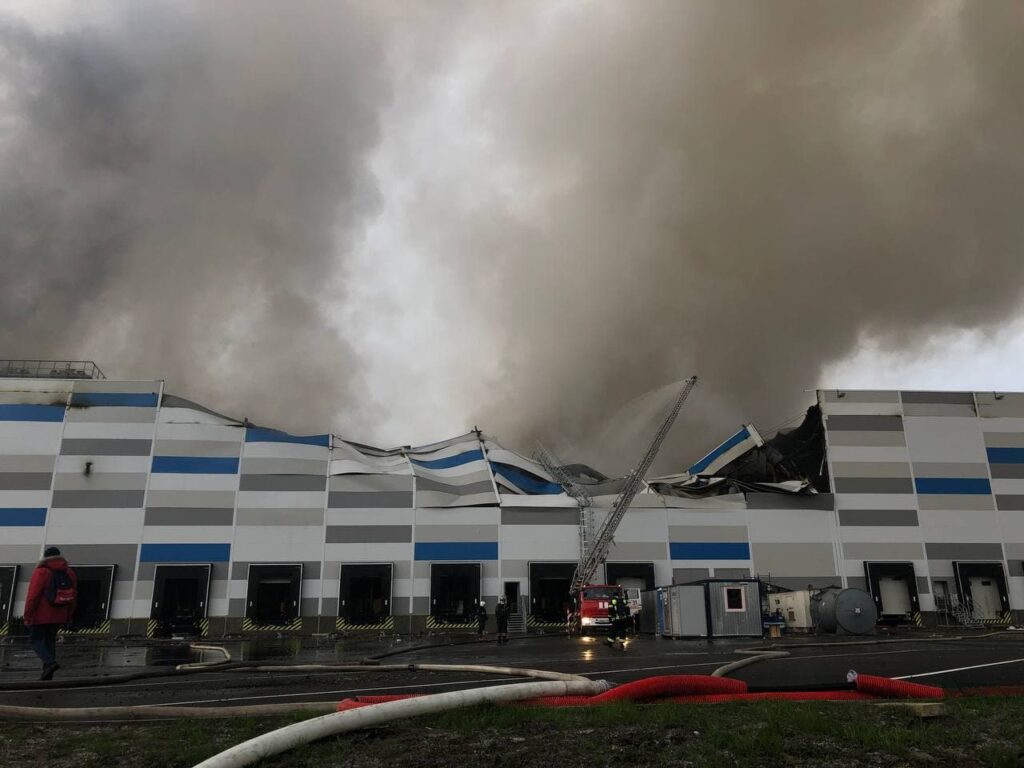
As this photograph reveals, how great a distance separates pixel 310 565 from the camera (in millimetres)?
36875

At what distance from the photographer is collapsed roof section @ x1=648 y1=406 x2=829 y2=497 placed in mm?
40938

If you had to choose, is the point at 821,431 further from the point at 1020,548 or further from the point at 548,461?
the point at 548,461

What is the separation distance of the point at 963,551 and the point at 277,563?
114ft

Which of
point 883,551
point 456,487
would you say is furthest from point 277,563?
point 883,551

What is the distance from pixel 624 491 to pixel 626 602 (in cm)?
793

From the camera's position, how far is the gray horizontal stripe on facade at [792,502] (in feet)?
131

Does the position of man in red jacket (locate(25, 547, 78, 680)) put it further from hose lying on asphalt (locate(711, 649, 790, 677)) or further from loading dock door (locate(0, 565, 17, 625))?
loading dock door (locate(0, 565, 17, 625))

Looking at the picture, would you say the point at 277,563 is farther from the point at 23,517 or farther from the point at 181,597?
the point at 23,517

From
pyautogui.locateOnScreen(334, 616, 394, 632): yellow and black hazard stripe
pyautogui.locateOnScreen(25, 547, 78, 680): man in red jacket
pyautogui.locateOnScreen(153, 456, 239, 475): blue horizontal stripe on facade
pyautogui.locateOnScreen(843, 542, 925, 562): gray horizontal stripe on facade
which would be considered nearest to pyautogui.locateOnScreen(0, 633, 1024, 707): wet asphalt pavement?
pyautogui.locateOnScreen(25, 547, 78, 680): man in red jacket

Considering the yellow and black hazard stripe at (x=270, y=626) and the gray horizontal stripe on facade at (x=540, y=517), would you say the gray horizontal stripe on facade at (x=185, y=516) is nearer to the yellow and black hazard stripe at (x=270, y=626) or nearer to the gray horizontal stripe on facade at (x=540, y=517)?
the yellow and black hazard stripe at (x=270, y=626)

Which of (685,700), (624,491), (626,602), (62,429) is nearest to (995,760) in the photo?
(685,700)

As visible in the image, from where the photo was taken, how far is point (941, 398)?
4166 centimetres

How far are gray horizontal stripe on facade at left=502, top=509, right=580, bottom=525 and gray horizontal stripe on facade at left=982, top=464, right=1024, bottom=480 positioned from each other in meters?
22.3

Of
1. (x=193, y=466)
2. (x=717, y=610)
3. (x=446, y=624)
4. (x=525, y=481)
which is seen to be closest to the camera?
(x=717, y=610)
